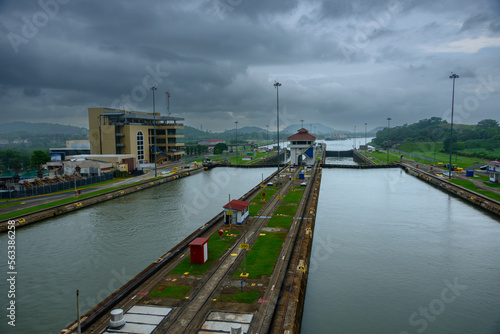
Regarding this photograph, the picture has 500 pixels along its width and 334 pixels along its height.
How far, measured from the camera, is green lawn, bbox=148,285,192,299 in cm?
1525

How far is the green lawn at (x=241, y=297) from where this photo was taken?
48.0ft

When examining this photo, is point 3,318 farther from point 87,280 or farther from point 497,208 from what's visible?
point 497,208

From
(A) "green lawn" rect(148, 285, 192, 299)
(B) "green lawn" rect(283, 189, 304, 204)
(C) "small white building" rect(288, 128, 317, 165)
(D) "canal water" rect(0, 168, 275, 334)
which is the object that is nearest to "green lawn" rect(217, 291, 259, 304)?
(A) "green lawn" rect(148, 285, 192, 299)

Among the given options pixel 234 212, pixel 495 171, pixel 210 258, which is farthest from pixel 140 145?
pixel 495 171

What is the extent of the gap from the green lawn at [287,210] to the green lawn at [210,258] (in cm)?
821

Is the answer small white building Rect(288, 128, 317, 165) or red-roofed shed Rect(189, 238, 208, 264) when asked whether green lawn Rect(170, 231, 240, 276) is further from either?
small white building Rect(288, 128, 317, 165)

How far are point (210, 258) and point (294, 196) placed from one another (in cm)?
2152

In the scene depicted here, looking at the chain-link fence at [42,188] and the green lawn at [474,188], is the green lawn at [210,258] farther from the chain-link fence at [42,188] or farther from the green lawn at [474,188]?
the green lawn at [474,188]

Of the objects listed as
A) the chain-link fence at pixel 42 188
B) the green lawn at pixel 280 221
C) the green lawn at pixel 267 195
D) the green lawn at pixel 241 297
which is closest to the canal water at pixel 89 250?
the green lawn at pixel 267 195

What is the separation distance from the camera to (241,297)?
49.0ft

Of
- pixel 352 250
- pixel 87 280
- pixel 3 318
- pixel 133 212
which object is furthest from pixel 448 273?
pixel 133 212

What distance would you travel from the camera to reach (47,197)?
39969 mm

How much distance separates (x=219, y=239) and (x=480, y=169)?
58.8 metres

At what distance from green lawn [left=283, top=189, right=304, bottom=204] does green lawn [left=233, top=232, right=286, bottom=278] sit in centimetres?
1294
